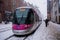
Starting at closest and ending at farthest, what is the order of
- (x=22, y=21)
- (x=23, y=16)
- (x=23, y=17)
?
(x=22, y=21) → (x=23, y=17) → (x=23, y=16)

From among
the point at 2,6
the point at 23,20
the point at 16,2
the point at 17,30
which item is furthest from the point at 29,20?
the point at 16,2

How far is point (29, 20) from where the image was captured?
18.8 metres

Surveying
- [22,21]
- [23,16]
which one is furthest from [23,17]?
[22,21]

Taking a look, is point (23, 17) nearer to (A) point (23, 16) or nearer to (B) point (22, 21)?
(A) point (23, 16)

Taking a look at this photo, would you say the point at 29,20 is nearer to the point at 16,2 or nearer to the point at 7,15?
the point at 7,15

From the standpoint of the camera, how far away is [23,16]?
18.7 meters

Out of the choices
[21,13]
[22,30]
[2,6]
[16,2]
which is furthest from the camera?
[16,2]

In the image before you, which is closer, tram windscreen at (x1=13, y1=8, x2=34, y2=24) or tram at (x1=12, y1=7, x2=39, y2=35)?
tram at (x1=12, y1=7, x2=39, y2=35)

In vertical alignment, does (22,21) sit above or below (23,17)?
below

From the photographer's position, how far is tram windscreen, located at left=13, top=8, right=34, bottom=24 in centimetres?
1831

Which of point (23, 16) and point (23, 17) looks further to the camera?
point (23, 16)

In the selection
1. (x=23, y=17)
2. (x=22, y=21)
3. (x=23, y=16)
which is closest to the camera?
(x=22, y=21)

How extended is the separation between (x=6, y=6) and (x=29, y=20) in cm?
6666

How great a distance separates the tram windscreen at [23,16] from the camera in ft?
60.1
